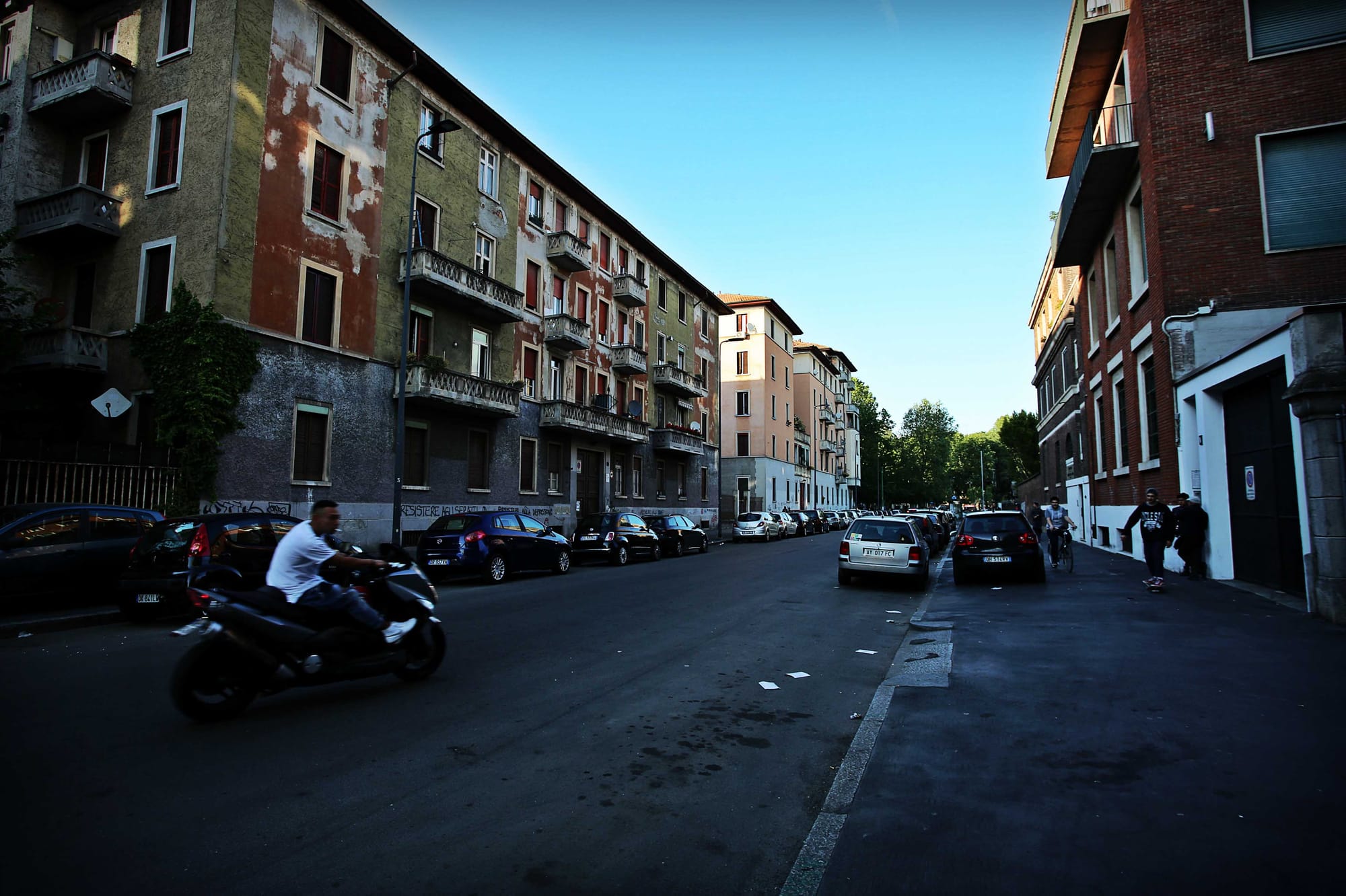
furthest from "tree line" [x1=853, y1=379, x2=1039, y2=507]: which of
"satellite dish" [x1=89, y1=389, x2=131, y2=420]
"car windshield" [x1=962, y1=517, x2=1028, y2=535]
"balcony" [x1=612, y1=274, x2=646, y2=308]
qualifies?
"satellite dish" [x1=89, y1=389, x2=131, y2=420]

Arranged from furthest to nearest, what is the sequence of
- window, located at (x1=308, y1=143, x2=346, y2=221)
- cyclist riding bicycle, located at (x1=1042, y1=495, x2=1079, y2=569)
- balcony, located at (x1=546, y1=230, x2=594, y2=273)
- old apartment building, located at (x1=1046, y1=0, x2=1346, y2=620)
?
balcony, located at (x1=546, y1=230, x2=594, y2=273) < window, located at (x1=308, y1=143, x2=346, y2=221) < cyclist riding bicycle, located at (x1=1042, y1=495, x2=1079, y2=569) < old apartment building, located at (x1=1046, y1=0, x2=1346, y2=620)

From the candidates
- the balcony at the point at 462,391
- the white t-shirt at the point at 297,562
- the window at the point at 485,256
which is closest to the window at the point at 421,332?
the balcony at the point at 462,391

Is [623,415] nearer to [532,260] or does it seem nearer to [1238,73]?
[532,260]

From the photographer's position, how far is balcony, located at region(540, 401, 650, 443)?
28.6 meters

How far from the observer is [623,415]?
109ft

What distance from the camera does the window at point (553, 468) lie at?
2936cm

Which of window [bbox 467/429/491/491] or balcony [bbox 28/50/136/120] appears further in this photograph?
window [bbox 467/429/491/491]

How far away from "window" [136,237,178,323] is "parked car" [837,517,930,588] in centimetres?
1675

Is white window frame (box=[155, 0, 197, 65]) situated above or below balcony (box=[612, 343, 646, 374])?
above

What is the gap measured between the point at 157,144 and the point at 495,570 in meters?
14.0

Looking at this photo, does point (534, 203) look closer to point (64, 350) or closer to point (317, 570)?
point (64, 350)

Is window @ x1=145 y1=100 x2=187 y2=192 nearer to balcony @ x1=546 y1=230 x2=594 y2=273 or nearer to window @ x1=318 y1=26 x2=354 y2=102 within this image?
window @ x1=318 y1=26 x2=354 y2=102

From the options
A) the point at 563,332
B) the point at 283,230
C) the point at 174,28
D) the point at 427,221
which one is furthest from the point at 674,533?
the point at 174,28

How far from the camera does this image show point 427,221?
24.0 meters
